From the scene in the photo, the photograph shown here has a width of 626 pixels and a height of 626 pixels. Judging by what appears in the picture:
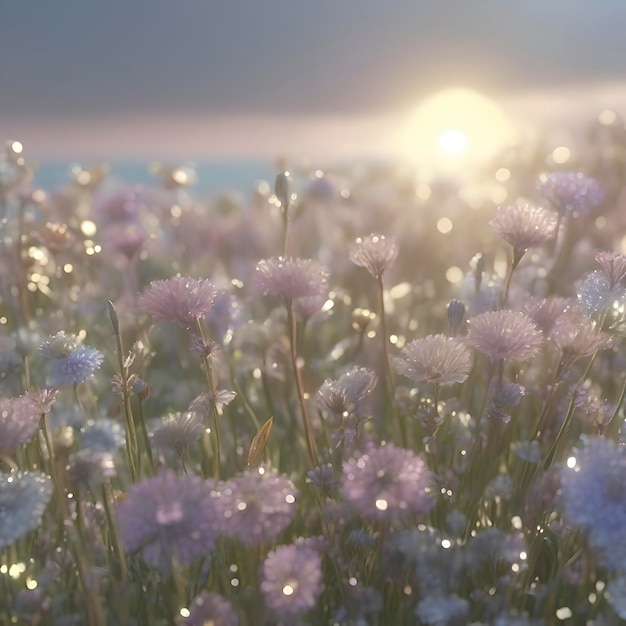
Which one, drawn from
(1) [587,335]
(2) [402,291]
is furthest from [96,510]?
(2) [402,291]

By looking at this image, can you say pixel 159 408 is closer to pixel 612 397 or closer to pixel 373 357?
pixel 373 357

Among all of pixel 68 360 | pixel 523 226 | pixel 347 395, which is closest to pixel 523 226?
pixel 523 226

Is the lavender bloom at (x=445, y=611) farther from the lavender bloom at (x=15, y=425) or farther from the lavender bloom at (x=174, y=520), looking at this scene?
the lavender bloom at (x=15, y=425)

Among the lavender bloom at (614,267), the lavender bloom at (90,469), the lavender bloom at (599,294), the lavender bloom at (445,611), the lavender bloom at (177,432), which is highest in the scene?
the lavender bloom at (614,267)

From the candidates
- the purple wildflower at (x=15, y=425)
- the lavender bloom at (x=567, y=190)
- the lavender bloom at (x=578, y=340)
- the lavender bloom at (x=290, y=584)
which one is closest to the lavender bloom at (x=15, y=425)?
the purple wildflower at (x=15, y=425)

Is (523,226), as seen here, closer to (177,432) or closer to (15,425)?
(177,432)

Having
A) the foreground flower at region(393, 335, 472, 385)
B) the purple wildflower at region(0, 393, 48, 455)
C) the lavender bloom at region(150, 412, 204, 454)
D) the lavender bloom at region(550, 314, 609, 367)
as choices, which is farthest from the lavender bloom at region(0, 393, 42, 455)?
the lavender bloom at region(550, 314, 609, 367)
